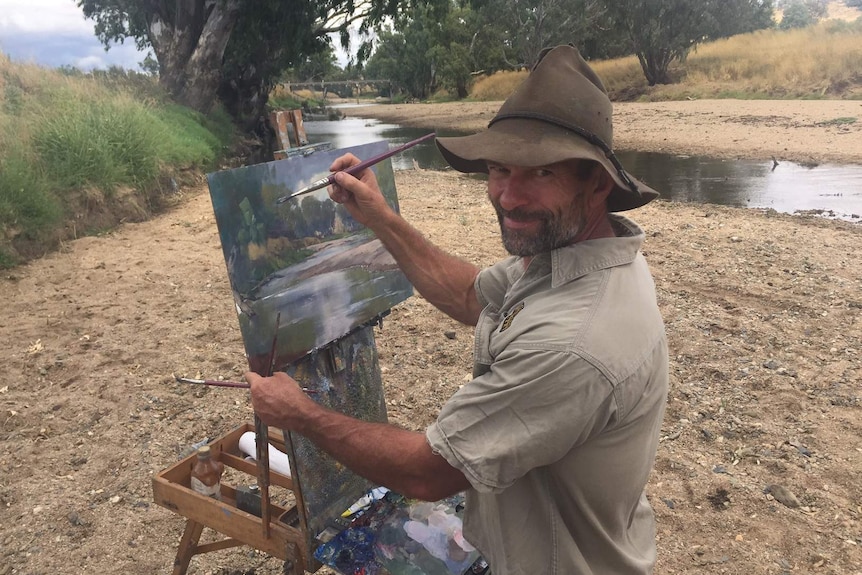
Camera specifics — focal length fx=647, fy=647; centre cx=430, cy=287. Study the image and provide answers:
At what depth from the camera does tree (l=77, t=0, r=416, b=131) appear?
1572 cm

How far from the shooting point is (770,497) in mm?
3039

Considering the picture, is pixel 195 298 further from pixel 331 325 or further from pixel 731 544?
pixel 731 544

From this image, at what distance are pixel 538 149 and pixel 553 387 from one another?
55cm

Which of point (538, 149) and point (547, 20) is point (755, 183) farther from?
point (547, 20)

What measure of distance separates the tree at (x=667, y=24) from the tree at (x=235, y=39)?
52.6 feet

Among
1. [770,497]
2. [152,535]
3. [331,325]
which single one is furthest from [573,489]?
[152,535]

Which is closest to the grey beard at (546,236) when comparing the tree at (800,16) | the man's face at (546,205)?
the man's face at (546,205)

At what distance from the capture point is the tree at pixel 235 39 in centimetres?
1572

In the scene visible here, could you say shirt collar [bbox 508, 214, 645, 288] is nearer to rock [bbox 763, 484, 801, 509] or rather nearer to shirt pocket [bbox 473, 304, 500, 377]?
shirt pocket [bbox 473, 304, 500, 377]

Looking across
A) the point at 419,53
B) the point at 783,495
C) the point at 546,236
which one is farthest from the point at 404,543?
the point at 419,53

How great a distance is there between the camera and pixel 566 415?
1326mm

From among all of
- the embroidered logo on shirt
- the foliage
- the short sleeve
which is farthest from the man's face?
the foliage

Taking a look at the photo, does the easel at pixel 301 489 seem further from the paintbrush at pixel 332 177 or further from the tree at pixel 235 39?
the tree at pixel 235 39

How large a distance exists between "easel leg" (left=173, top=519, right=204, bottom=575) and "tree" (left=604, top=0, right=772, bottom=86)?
3162 centimetres
